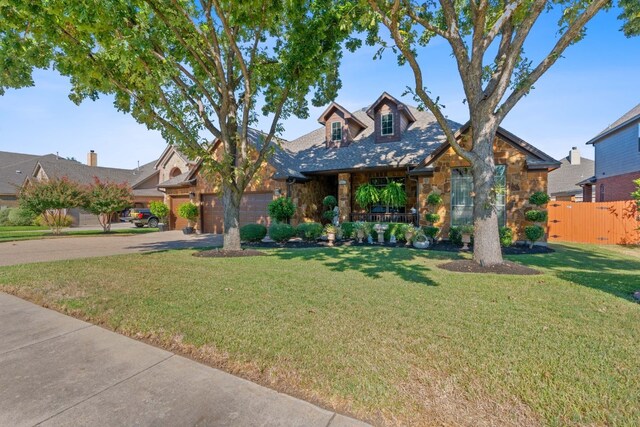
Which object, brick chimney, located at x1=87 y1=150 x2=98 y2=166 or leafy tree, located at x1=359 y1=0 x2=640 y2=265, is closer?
leafy tree, located at x1=359 y1=0 x2=640 y2=265

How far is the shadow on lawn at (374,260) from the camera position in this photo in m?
6.98

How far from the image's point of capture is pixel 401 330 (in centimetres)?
380

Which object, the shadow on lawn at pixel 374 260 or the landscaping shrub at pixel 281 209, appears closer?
the shadow on lawn at pixel 374 260

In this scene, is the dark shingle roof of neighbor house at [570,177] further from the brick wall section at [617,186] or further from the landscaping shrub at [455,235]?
the landscaping shrub at [455,235]

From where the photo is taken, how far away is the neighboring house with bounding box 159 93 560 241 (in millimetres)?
12227

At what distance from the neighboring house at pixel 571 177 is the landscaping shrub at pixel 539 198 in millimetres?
18574

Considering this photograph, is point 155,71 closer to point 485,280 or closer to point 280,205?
point 280,205

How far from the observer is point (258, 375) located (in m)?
2.96

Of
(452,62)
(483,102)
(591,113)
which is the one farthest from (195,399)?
(591,113)

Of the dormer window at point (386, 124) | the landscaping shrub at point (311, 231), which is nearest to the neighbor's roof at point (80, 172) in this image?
the landscaping shrub at point (311, 231)

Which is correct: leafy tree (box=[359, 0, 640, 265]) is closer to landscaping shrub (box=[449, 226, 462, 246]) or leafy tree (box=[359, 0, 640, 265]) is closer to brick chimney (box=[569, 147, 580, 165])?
landscaping shrub (box=[449, 226, 462, 246])

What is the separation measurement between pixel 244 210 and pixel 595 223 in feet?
55.2

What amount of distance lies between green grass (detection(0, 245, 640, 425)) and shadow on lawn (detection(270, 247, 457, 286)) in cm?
12

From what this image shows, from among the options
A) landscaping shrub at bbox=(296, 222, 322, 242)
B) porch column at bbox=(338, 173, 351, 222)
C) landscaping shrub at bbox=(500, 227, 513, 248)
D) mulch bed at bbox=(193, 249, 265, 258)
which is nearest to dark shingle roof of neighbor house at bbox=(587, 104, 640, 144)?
landscaping shrub at bbox=(500, 227, 513, 248)
